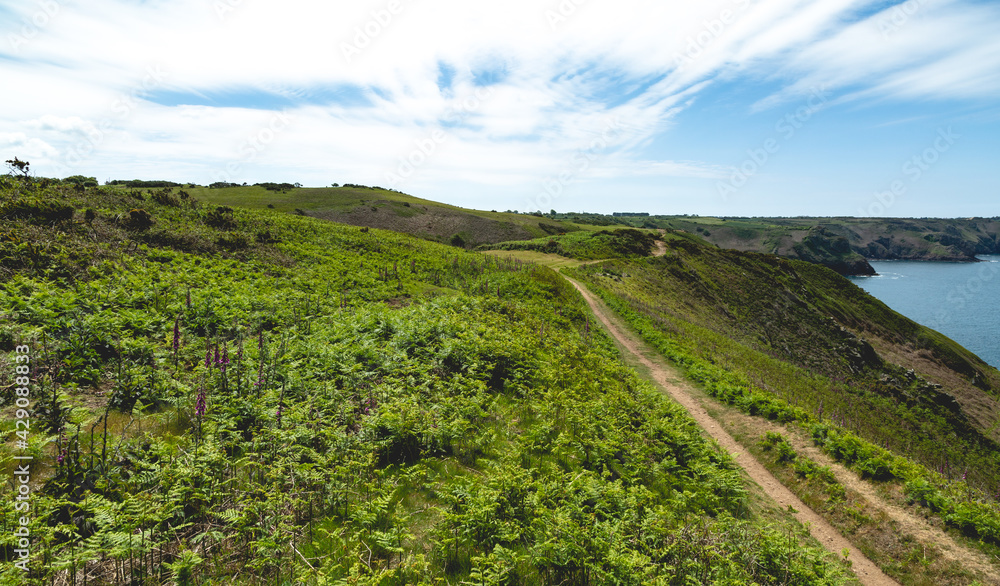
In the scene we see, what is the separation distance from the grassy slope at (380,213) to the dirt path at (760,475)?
56.7 meters

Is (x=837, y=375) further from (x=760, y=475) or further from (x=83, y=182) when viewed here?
(x=83, y=182)

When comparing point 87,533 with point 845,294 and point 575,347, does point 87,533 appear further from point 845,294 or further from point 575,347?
point 845,294

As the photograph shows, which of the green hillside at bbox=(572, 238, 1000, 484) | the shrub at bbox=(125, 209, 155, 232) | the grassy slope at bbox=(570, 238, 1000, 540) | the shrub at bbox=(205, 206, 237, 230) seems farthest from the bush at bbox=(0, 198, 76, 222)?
the green hillside at bbox=(572, 238, 1000, 484)

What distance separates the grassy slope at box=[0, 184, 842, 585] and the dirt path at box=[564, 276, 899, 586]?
2055 millimetres

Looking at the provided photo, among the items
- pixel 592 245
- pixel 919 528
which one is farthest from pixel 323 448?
pixel 592 245

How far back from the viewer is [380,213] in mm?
85750

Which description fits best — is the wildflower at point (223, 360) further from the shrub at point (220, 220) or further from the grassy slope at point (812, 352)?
the shrub at point (220, 220)

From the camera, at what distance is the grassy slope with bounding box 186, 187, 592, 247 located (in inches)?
3068

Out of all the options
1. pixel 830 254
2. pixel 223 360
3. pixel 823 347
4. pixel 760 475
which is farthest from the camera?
pixel 830 254

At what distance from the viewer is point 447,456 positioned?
867cm

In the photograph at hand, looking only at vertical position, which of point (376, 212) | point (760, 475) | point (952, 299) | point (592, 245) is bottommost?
point (760, 475)

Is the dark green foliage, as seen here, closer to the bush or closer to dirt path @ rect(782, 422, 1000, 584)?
dirt path @ rect(782, 422, 1000, 584)

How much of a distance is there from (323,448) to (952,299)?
593ft

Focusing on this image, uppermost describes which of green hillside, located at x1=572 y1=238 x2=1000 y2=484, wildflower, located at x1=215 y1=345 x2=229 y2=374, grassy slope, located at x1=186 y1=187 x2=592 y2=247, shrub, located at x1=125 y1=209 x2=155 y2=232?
grassy slope, located at x1=186 y1=187 x2=592 y2=247
